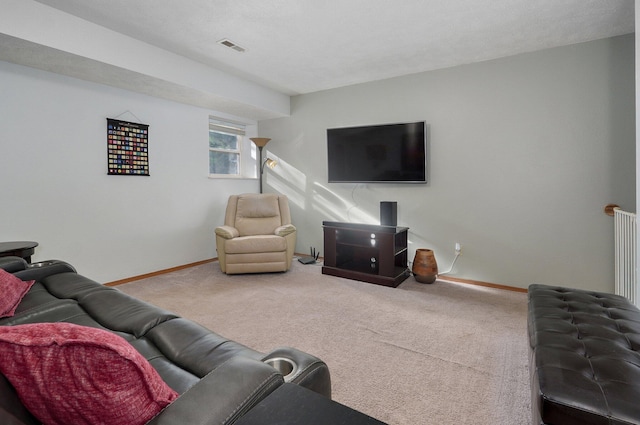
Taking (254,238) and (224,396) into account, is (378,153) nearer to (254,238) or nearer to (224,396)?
(254,238)

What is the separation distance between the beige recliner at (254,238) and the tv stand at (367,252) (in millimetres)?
554

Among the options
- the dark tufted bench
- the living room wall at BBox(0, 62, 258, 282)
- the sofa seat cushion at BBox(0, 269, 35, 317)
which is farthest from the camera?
the living room wall at BBox(0, 62, 258, 282)

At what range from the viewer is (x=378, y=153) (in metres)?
4.07

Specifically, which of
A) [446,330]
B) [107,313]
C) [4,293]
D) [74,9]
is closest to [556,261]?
[446,330]

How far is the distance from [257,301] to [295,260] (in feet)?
5.61

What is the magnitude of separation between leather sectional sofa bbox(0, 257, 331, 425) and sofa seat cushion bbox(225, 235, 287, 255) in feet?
6.07

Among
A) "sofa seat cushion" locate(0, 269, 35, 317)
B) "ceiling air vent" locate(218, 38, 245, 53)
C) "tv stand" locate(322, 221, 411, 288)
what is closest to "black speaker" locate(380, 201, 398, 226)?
"tv stand" locate(322, 221, 411, 288)

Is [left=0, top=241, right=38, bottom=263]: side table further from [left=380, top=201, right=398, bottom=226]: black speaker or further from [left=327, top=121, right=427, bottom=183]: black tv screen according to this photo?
[left=380, top=201, right=398, bottom=226]: black speaker

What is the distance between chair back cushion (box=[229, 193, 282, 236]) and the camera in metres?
4.43

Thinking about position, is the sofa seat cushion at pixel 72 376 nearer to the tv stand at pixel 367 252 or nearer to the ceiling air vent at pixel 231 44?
the ceiling air vent at pixel 231 44

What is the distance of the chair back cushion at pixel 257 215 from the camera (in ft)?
14.5

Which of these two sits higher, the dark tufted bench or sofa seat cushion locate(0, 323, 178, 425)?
sofa seat cushion locate(0, 323, 178, 425)

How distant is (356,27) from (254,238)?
2.50m

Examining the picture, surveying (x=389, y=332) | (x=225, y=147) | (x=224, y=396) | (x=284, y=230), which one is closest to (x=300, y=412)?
(x=224, y=396)
